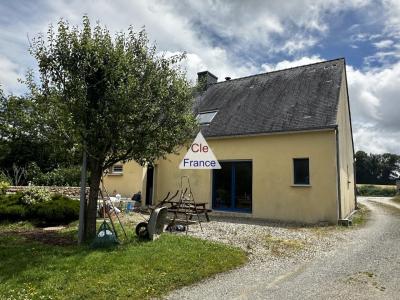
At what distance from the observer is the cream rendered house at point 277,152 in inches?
545

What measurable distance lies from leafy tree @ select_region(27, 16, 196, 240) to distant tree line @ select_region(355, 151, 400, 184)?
83.6 meters

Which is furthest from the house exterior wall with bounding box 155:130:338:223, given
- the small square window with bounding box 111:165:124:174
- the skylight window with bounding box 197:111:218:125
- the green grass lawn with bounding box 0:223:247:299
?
the small square window with bounding box 111:165:124:174

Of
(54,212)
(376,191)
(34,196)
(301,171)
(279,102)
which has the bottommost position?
(54,212)

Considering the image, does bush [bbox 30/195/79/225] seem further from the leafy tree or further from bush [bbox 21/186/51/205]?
the leafy tree

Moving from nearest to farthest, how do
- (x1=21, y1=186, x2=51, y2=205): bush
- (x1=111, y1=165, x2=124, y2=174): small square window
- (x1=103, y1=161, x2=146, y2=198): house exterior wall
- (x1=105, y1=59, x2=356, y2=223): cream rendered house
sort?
(x1=21, y1=186, x2=51, y2=205): bush → (x1=105, y1=59, x2=356, y2=223): cream rendered house → (x1=103, y1=161, x2=146, y2=198): house exterior wall → (x1=111, y1=165, x2=124, y2=174): small square window

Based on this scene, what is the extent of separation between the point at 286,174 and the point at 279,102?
13.6 ft

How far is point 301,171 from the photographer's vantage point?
47.4 ft

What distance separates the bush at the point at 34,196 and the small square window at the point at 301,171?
408 inches

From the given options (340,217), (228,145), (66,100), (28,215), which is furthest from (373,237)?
(28,215)

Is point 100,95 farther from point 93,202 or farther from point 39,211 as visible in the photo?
point 39,211

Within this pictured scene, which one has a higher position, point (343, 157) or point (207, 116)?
point (207, 116)

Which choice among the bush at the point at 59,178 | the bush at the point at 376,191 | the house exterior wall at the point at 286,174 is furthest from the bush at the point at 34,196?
the bush at the point at 376,191

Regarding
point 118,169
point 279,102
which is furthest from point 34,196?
point 279,102

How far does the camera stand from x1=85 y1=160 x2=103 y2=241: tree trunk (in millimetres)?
8945
